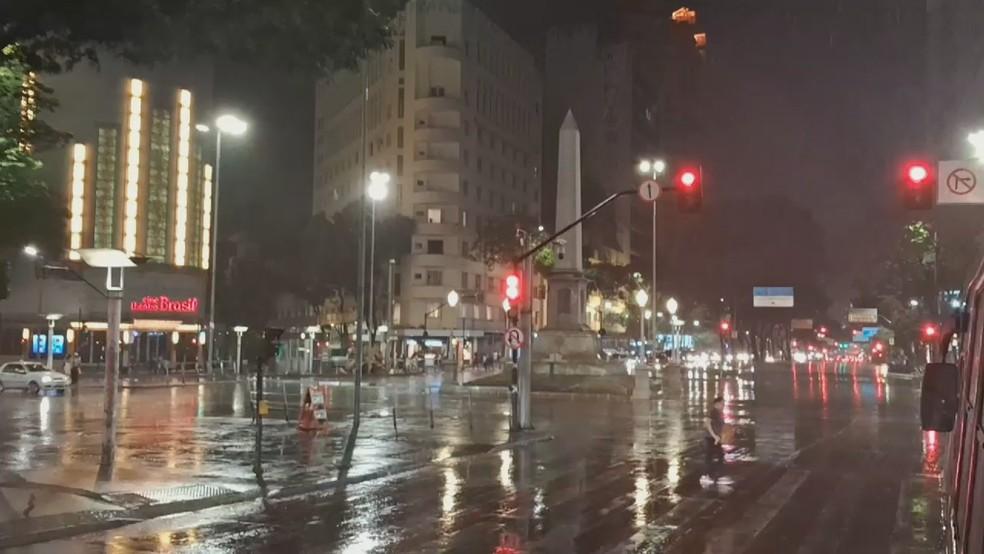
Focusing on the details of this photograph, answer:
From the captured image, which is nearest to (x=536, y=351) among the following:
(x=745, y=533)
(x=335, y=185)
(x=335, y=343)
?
(x=745, y=533)

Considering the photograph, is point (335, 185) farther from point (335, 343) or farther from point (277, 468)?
point (277, 468)

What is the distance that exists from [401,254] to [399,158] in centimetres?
999

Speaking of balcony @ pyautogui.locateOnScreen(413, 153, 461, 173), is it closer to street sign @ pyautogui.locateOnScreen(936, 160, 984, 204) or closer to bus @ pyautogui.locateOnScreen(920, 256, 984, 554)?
street sign @ pyautogui.locateOnScreen(936, 160, 984, 204)

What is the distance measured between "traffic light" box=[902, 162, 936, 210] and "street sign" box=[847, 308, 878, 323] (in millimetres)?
80933

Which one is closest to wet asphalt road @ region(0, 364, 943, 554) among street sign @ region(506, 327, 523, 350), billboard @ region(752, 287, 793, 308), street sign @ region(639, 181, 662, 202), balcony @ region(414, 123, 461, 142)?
street sign @ region(506, 327, 523, 350)

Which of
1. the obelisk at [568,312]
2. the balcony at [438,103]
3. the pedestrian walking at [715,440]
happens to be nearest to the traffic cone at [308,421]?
the pedestrian walking at [715,440]

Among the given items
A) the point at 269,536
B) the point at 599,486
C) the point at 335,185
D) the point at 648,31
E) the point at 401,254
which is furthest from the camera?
the point at 648,31

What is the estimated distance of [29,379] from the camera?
4341 centimetres

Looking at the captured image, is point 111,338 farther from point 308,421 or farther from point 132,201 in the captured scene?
point 132,201

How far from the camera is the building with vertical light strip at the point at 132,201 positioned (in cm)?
6159

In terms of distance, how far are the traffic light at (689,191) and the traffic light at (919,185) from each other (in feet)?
13.6

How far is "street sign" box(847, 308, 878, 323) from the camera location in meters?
96.8

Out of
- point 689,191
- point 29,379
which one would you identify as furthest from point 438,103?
point 689,191

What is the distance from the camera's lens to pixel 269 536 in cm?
1148
